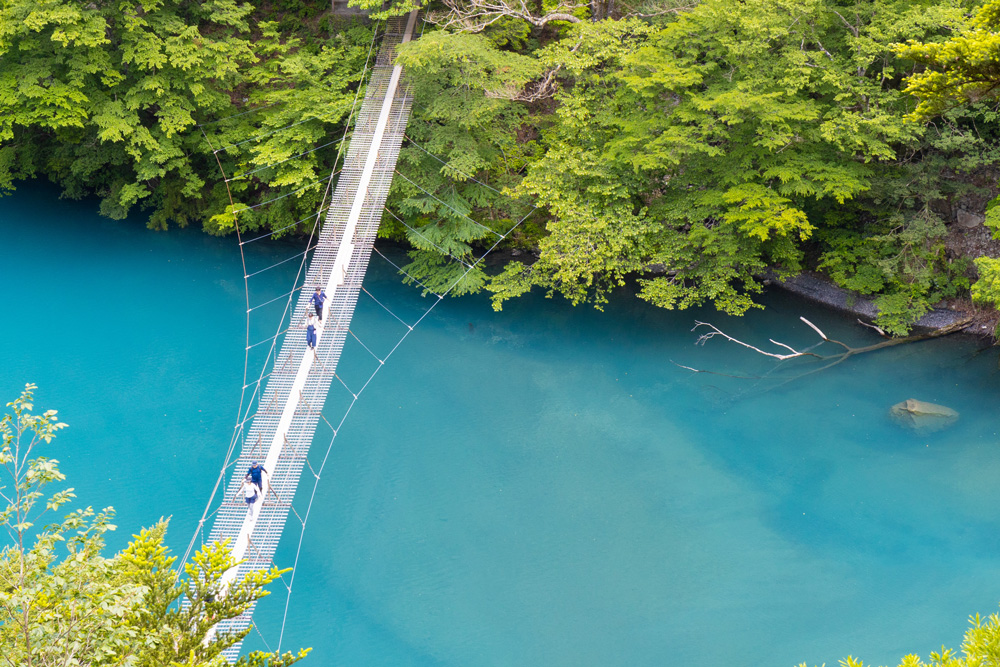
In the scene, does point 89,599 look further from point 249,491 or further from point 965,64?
point 965,64

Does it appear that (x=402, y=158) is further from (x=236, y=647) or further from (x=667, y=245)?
(x=236, y=647)

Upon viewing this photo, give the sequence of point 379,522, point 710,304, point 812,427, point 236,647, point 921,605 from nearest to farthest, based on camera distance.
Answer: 1. point 236,647
2. point 921,605
3. point 379,522
4. point 812,427
5. point 710,304

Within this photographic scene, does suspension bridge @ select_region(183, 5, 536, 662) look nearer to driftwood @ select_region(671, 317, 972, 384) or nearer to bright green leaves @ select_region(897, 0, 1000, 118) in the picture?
driftwood @ select_region(671, 317, 972, 384)

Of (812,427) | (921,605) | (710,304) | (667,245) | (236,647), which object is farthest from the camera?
(710,304)

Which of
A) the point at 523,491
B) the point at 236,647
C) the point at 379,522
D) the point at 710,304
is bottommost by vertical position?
the point at 236,647

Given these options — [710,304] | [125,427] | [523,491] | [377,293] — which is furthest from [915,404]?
[125,427]

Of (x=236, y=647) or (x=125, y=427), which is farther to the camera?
(x=125, y=427)
